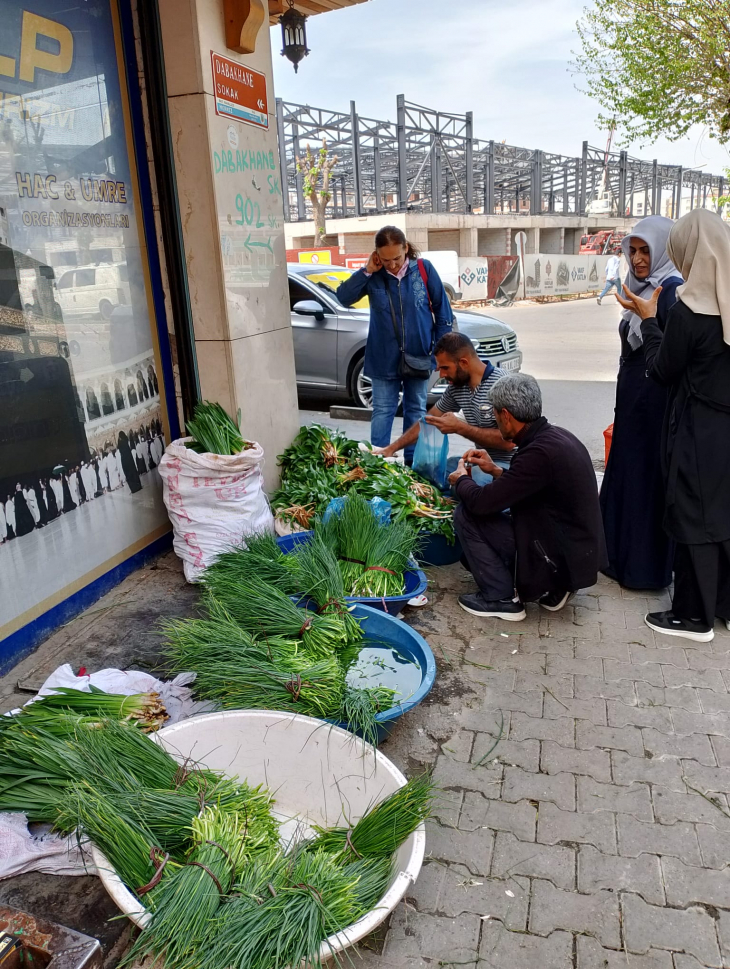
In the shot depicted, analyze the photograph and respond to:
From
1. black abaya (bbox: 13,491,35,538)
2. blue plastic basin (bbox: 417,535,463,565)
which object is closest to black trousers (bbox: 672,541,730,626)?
blue plastic basin (bbox: 417,535,463,565)

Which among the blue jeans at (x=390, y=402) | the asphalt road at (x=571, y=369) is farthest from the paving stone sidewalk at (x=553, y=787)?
the asphalt road at (x=571, y=369)

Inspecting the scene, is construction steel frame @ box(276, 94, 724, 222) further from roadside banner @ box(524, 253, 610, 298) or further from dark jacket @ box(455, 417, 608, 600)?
dark jacket @ box(455, 417, 608, 600)

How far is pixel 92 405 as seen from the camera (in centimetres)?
371

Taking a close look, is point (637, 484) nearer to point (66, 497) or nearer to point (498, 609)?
point (498, 609)

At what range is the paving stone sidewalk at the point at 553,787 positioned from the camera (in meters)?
2.00

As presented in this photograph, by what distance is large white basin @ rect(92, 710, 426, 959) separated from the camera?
2227 millimetres

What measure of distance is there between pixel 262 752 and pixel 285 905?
667 mm

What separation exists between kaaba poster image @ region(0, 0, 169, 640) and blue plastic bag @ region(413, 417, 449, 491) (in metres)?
1.69

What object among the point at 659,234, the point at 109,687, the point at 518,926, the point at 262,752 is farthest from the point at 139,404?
the point at 518,926

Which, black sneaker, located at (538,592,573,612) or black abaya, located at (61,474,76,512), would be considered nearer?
black abaya, located at (61,474,76,512)

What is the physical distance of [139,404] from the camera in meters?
4.11

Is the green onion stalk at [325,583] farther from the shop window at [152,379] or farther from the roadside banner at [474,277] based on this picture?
the roadside banner at [474,277]

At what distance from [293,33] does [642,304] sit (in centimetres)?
391

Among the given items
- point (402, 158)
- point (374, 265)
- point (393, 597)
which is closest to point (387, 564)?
point (393, 597)
